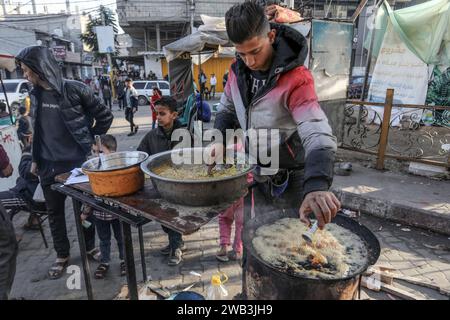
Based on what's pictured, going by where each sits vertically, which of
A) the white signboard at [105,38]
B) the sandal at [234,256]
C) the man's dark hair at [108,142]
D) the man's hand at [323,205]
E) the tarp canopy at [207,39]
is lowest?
the sandal at [234,256]

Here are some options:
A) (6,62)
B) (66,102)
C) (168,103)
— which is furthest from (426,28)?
(6,62)

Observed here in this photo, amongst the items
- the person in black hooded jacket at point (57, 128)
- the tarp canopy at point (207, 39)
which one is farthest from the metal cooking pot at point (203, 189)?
the tarp canopy at point (207, 39)

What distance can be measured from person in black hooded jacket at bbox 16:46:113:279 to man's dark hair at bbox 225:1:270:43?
2.06 meters

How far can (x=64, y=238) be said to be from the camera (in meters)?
3.32

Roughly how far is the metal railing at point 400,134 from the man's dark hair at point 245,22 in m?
4.40

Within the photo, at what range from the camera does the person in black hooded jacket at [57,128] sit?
118 inches

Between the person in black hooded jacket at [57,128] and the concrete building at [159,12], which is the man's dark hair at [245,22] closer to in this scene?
the person in black hooded jacket at [57,128]

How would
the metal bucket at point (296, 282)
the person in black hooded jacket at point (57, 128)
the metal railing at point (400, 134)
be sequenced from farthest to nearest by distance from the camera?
the metal railing at point (400, 134), the person in black hooded jacket at point (57, 128), the metal bucket at point (296, 282)

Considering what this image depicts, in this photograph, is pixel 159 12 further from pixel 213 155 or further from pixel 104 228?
pixel 213 155

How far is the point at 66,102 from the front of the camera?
305 cm

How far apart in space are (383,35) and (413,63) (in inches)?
45.7

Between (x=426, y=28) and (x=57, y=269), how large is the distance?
9.36 metres
